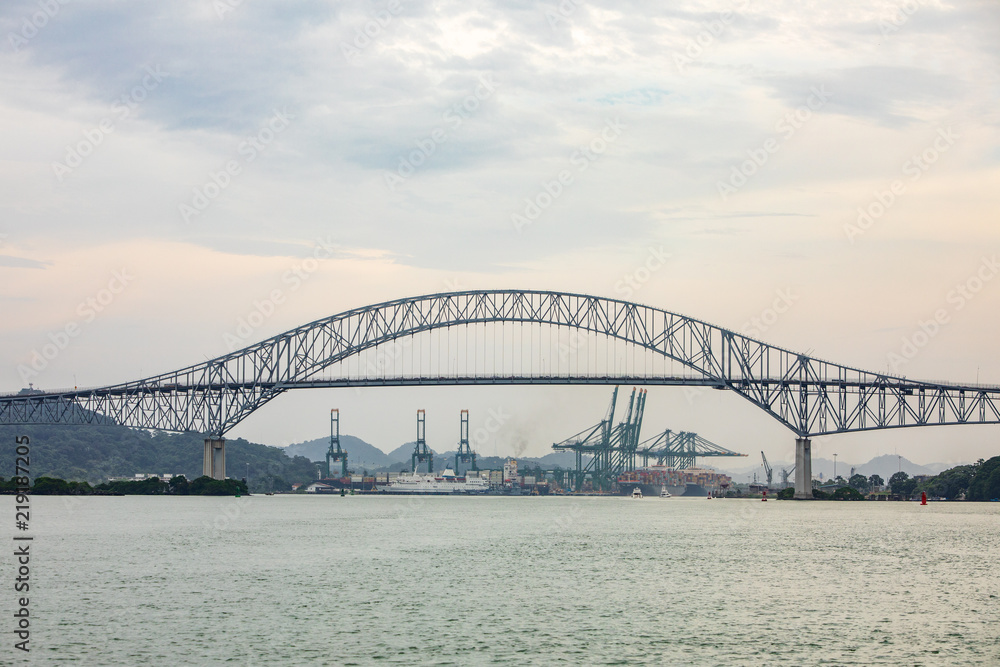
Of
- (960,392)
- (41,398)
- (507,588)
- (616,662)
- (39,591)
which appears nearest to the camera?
(616,662)

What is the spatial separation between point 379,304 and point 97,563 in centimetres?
7656

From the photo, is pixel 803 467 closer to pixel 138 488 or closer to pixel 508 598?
pixel 138 488

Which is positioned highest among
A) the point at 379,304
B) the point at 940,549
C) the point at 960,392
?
the point at 379,304

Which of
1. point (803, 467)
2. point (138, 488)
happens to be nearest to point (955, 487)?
point (803, 467)

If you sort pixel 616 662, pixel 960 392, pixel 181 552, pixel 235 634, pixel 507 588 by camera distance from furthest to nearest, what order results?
pixel 960 392 → pixel 181 552 → pixel 507 588 → pixel 235 634 → pixel 616 662

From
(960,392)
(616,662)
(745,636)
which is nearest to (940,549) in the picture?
(745,636)

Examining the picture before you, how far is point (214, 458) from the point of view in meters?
124

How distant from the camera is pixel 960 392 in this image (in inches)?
4486

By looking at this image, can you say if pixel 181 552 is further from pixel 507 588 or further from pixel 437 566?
pixel 507 588

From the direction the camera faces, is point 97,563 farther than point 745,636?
Yes

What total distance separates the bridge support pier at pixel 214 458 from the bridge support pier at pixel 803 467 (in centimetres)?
6153

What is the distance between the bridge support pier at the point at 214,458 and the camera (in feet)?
399

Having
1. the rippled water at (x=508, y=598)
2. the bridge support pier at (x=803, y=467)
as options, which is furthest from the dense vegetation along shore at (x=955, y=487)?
the rippled water at (x=508, y=598)

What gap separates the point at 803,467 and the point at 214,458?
6355 centimetres
